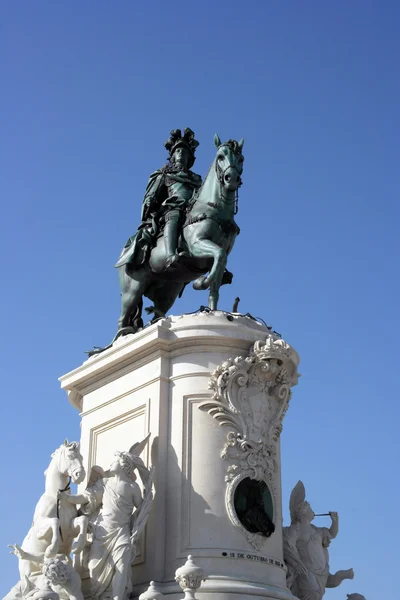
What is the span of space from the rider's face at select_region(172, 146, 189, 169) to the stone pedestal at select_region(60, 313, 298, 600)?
4.46 metres

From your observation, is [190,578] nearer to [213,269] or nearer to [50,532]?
[50,532]

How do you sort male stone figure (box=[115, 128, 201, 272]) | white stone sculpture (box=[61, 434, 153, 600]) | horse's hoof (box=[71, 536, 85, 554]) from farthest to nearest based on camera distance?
male stone figure (box=[115, 128, 201, 272]) → horse's hoof (box=[71, 536, 85, 554]) → white stone sculpture (box=[61, 434, 153, 600])

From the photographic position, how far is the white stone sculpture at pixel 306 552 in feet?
60.3

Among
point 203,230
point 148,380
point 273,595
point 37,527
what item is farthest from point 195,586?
point 203,230

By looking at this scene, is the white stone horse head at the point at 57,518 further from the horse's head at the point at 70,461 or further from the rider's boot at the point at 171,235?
the rider's boot at the point at 171,235

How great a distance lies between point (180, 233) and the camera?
20.0 meters

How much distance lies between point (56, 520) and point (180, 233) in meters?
6.29

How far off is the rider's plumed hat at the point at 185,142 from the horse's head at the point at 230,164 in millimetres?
2421

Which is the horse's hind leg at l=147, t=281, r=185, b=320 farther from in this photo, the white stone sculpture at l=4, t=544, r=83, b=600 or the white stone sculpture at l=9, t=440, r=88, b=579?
the white stone sculpture at l=4, t=544, r=83, b=600

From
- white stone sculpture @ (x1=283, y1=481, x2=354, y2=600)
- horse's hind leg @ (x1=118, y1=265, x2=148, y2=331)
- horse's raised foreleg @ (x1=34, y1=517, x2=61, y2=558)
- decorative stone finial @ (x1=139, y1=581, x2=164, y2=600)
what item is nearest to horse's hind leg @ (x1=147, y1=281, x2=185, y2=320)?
horse's hind leg @ (x1=118, y1=265, x2=148, y2=331)

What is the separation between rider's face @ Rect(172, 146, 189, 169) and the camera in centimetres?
2142

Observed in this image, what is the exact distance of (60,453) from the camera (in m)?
17.2

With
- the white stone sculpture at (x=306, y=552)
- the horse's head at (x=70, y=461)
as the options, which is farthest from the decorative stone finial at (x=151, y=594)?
the white stone sculpture at (x=306, y=552)

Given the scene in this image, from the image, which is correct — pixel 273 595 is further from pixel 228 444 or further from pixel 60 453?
pixel 60 453
